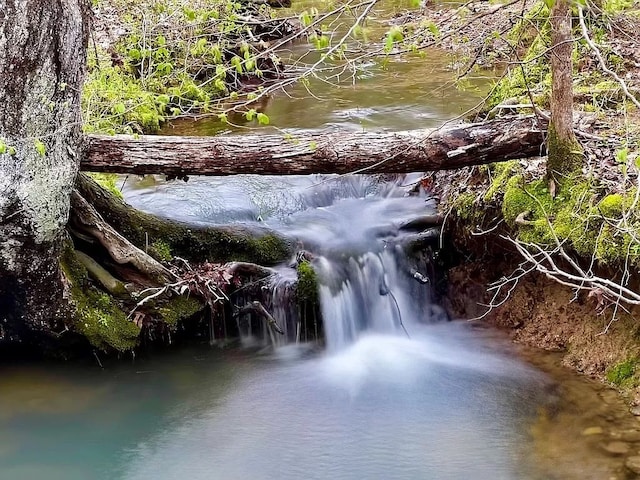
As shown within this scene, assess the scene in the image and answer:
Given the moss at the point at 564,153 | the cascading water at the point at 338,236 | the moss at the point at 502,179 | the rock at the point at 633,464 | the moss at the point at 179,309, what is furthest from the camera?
the cascading water at the point at 338,236

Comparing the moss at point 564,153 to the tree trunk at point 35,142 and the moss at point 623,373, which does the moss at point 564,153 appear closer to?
the moss at point 623,373

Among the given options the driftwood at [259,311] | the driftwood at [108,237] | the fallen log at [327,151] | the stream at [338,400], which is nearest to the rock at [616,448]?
the stream at [338,400]

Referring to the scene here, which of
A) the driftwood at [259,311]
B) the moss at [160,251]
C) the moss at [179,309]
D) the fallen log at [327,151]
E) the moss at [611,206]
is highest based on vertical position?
the fallen log at [327,151]

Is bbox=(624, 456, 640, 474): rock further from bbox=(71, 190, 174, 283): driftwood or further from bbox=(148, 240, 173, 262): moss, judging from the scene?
bbox=(148, 240, 173, 262): moss

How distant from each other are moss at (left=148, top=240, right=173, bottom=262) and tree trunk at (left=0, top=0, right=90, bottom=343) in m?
0.91

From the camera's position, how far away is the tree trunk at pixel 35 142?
477 cm

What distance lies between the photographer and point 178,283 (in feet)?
19.1

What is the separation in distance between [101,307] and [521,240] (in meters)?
3.59

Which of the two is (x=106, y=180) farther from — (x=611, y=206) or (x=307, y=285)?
(x=611, y=206)

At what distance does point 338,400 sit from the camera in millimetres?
5492

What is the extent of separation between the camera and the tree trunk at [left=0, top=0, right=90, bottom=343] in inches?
188

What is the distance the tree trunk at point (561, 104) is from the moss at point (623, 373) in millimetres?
1546

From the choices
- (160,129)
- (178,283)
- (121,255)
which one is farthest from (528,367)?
(160,129)

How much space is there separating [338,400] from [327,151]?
2.05 m
